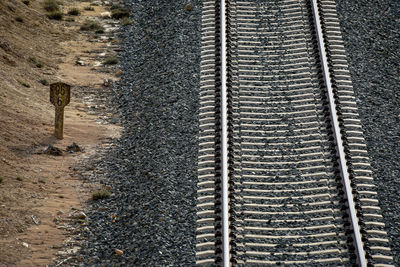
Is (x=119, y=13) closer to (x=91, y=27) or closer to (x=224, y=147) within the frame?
(x=91, y=27)

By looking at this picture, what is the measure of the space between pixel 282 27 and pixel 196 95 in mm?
3175

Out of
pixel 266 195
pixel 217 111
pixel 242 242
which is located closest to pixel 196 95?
pixel 217 111

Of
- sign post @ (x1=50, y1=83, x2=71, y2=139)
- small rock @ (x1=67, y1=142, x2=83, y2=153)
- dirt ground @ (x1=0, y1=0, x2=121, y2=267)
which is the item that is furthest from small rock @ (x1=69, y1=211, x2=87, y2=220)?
sign post @ (x1=50, y1=83, x2=71, y2=139)

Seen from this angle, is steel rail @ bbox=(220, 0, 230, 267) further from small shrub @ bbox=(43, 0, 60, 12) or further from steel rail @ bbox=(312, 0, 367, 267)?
small shrub @ bbox=(43, 0, 60, 12)

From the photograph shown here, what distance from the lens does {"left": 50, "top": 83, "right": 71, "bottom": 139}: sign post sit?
12664 mm

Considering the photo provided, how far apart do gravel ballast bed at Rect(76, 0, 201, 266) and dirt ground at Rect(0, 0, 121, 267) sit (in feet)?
1.54

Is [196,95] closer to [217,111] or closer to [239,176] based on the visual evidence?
[217,111]

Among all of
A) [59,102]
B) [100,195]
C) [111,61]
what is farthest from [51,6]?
[100,195]

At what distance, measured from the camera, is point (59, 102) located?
12.7 m

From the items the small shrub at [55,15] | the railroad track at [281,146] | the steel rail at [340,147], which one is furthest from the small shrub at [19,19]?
the steel rail at [340,147]

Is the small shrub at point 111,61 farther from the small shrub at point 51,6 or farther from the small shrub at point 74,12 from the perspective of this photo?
the small shrub at point 51,6

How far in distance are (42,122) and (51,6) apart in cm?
570

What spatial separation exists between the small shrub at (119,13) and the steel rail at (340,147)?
4649 mm

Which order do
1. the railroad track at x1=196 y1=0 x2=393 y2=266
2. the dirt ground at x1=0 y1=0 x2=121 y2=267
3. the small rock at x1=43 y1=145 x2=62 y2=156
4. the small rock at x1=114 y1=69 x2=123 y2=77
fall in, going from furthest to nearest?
1. the small rock at x1=114 y1=69 x2=123 y2=77
2. the small rock at x1=43 y1=145 x2=62 y2=156
3. the dirt ground at x1=0 y1=0 x2=121 y2=267
4. the railroad track at x1=196 y1=0 x2=393 y2=266
